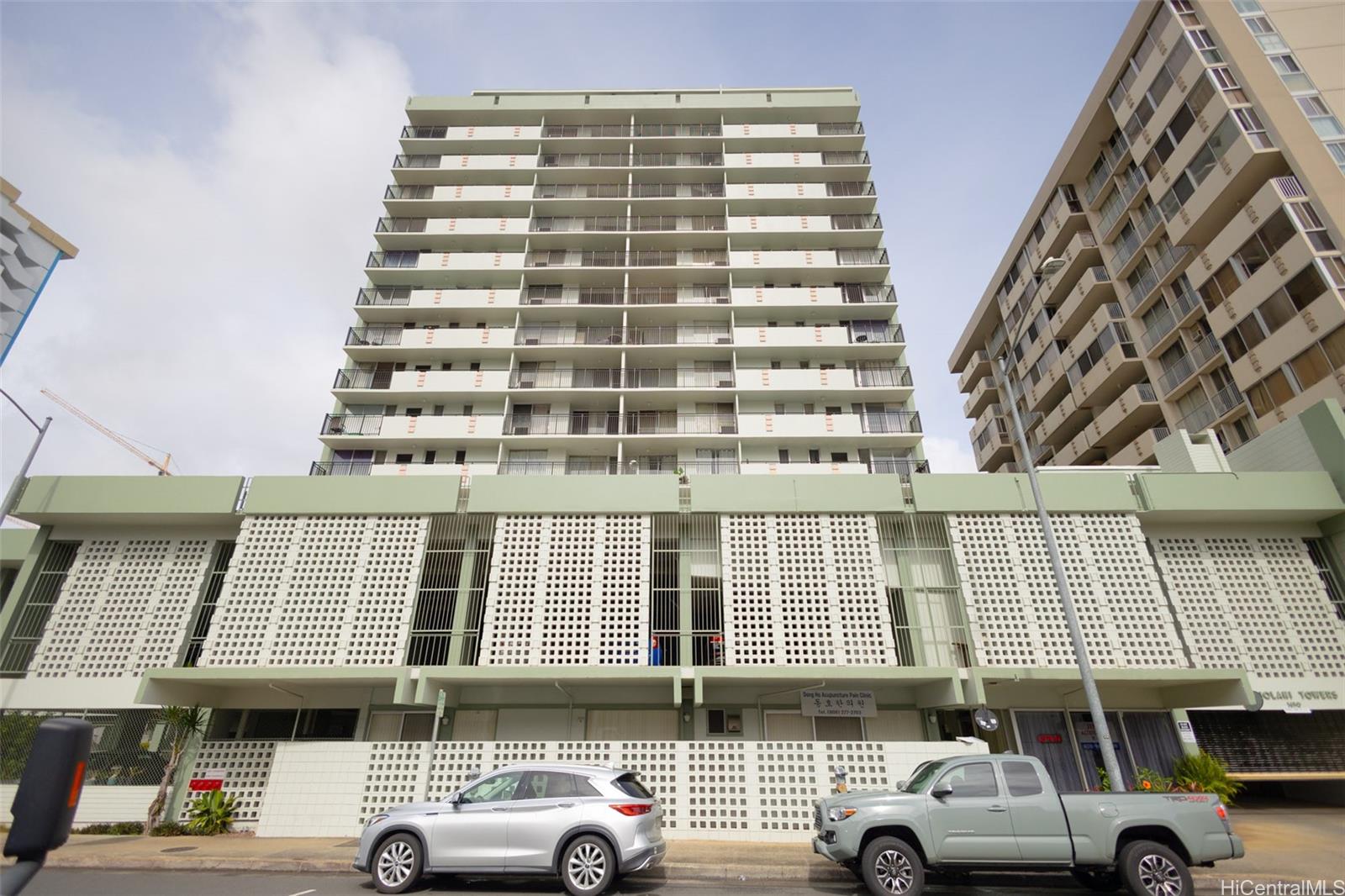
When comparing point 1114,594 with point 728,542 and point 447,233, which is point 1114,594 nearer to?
point 728,542

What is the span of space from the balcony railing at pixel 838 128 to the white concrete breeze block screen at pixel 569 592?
97.8 feet

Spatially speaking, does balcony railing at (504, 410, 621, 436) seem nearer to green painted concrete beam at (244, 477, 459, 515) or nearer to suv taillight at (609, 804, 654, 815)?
green painted concrete beam at (244, 477, 459, 515)

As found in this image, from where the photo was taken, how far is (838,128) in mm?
37219

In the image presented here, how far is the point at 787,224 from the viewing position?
34.1 m

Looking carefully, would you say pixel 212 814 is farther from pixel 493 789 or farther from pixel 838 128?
pixel 838 128

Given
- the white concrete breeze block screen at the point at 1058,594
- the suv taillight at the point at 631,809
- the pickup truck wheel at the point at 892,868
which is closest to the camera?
the pickup truck wheel at the point at 892,868

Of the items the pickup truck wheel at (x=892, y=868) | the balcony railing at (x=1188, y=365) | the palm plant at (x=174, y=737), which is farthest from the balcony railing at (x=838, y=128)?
the palm plant at (x=174, y=737)

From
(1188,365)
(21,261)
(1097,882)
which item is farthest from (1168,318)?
(21,261)

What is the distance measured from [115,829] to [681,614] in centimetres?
1450

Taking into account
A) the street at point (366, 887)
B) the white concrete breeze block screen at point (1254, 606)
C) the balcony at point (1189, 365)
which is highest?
the balcony at point (1189, 365)

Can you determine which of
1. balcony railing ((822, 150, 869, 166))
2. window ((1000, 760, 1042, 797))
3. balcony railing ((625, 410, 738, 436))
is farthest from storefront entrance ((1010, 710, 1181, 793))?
balcony railing ((822, 150, 869, 166))

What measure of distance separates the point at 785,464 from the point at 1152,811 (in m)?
21.8

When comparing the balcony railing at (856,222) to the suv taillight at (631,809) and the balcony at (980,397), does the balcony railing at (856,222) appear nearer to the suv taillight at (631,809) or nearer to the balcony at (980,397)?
the balcony at (980,397)

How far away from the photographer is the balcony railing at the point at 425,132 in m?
37.1
